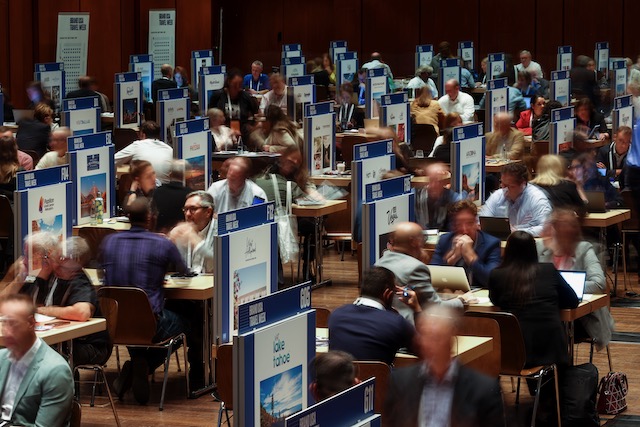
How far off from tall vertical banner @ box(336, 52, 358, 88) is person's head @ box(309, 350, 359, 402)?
698 inches

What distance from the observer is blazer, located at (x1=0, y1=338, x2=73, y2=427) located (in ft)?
19.8

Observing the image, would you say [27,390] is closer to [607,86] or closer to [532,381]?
[532,381]

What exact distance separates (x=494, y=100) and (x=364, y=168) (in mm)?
5811

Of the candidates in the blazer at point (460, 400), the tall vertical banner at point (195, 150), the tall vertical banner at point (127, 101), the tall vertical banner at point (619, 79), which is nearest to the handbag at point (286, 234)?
the tall vertical banner at point (195, 150)

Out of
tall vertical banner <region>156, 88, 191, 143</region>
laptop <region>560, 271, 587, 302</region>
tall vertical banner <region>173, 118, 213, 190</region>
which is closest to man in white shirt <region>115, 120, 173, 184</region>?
tall vertical banner <region>173, 118, 213, 190</region>

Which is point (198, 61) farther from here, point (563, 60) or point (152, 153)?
point (152, 153)

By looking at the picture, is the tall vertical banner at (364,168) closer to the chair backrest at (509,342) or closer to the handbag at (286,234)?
the handbag at (286,234)

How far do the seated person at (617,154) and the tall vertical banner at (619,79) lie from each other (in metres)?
7.09

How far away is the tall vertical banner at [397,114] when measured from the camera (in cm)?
1446

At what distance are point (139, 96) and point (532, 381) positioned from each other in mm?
11003

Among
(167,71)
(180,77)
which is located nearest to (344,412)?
(167,71)

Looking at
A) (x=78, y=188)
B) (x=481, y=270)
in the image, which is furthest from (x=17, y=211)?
(x=481, y=270)

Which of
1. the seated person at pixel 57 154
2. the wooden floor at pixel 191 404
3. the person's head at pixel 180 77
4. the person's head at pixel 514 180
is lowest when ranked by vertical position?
the wooden floor at pixel 191 404

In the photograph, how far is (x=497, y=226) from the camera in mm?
9781
